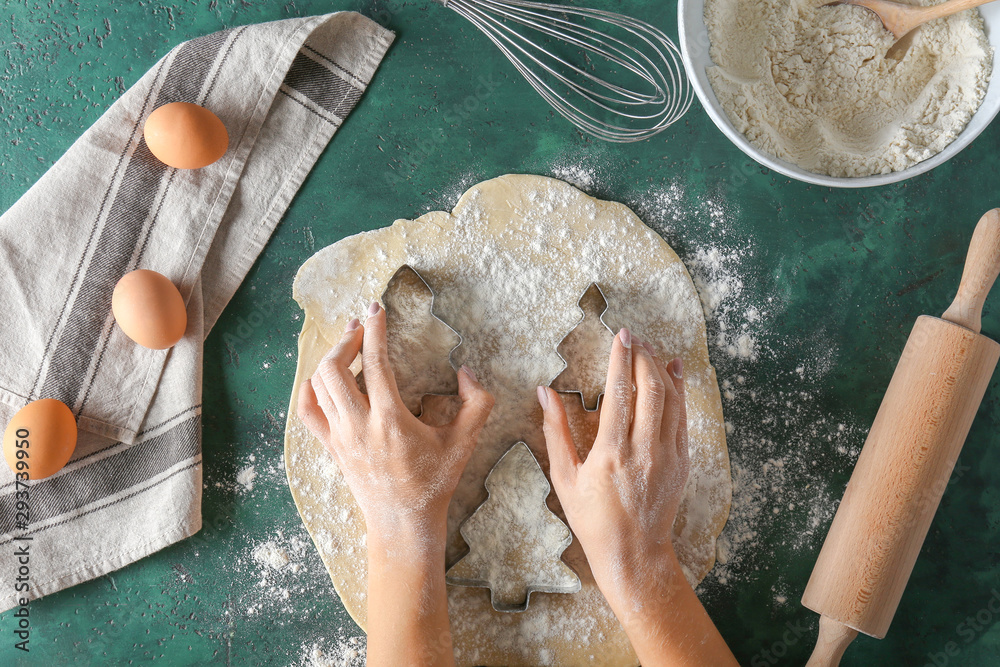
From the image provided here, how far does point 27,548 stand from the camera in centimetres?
122

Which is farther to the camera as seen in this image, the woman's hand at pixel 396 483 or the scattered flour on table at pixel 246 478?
the scattered flour on table at pixel 246 478

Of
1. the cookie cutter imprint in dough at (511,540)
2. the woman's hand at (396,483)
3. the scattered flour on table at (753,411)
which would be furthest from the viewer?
the scattered flour on table at (753,411)

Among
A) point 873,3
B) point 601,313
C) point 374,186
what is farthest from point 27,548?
point 873,3

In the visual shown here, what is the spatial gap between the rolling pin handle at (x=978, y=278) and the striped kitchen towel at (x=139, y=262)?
4.32 ft

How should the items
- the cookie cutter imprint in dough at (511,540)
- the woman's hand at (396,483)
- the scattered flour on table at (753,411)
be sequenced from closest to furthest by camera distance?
the woman's hand at (396,483)
the cookie cutter imprint in dough at (511,540)
the scattered flour on table at (753,411)

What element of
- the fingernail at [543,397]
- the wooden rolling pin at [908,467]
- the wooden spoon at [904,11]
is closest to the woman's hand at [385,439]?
the fingernail at [543,397]

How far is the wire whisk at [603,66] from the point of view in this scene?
1.28 meters

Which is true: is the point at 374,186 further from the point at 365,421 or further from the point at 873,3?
the point at 873,3

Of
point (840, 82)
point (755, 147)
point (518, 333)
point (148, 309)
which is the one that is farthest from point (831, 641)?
point (148, 309)

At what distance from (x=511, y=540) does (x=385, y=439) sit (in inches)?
14.5

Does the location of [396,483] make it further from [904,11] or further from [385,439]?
[904,11]

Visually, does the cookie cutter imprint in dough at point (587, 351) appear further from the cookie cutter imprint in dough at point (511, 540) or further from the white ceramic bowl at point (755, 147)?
the white ceramic bowl at point (755, 147)

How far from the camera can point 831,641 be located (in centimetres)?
113

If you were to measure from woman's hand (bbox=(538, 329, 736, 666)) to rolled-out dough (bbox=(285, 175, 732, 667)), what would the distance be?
123 mm
